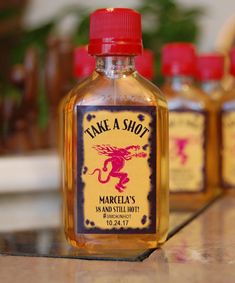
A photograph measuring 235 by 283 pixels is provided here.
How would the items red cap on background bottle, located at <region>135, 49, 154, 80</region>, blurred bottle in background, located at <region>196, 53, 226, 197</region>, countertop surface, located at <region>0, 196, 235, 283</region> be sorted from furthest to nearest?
1. blurred bottle in background, located at <region>196, 53, 226, 197</region>
2. red cap on background bottle, located at <region>135, 49, 154, 80</region>
3. countertop surface, located at <region>0, 196, 235, 283</region>

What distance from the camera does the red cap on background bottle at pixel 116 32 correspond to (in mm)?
556

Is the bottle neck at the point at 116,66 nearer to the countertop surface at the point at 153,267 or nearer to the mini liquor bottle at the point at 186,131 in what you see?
the countertop surface at the point at 153,267

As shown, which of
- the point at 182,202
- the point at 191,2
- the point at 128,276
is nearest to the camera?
the point at 128,276

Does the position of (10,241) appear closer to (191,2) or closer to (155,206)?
(155,206)

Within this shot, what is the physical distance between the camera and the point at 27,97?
1134 mm

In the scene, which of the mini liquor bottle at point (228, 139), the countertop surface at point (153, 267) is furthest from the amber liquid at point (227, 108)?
the countertop surface at point (153, 267)

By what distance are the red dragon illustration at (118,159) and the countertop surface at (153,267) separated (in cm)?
6

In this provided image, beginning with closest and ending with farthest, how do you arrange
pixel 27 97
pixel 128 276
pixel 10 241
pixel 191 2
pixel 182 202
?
1. pixel 128 276
2. pixel 10 241
3. pixel 182 202
4. pixel 27 97
5. pixel 191 2

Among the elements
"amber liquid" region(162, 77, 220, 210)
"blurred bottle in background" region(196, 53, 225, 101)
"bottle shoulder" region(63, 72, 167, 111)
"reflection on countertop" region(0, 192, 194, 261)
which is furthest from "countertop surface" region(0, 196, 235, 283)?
"blurred bottle in background" region(196, 53, 225, 101)

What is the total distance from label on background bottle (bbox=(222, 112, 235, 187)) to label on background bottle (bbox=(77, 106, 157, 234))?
1.32ft

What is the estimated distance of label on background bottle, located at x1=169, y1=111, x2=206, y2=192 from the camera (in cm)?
88

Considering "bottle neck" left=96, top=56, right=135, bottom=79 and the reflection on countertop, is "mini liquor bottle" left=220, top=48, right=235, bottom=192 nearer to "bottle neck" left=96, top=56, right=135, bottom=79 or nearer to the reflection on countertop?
the reflection on countertop

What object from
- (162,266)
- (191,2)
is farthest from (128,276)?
(191,2)

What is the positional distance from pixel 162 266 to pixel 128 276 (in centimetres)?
4
